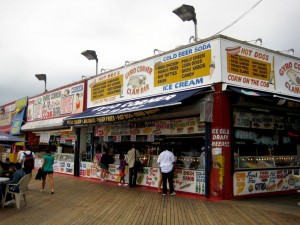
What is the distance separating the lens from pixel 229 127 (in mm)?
9711

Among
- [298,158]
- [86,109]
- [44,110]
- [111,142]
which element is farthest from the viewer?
[44,110]

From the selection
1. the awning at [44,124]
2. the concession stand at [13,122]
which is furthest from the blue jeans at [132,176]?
the concession stand at [13,122]

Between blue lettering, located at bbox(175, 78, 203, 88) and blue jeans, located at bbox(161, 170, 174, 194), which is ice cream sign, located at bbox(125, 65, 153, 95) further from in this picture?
blue jeans, located at bbox(161, 170, 174, 194)

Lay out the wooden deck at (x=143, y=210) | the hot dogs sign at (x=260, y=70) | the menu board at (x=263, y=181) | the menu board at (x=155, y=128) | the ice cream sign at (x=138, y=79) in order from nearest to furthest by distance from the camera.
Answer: the wooden deck at (x=143, y=210), the menu board at (x=263, y=181), the hot dogs sign at (x=260, y=70), the menu board at (x=155, y=128), the ice cream sign at (x=138, y=79)

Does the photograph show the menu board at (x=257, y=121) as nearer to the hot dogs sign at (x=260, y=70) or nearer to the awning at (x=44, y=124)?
the hot dogs sign at (x=260, y=70)

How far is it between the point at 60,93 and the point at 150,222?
13.5 m

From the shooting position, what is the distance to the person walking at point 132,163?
39.5ft

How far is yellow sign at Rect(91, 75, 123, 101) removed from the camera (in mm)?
14188

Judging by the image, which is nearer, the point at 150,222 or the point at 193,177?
the point at 150,222

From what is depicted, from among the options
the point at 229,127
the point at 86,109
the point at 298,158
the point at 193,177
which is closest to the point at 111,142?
the point at 86,109

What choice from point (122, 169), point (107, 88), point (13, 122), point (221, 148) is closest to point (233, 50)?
point (221, 148)

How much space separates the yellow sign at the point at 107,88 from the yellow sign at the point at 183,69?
2.55m

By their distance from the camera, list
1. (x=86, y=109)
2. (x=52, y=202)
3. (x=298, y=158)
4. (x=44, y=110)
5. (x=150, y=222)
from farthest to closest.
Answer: (x=44, y=110) → (x=86, y=109) → (x=298, y=158) → (x=52, y=202) → (x=150, y=222)

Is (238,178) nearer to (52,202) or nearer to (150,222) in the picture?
(150,222)
